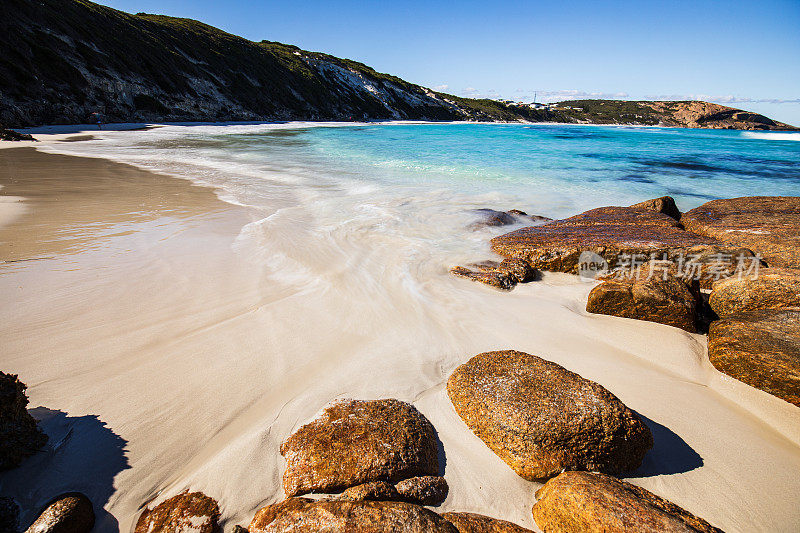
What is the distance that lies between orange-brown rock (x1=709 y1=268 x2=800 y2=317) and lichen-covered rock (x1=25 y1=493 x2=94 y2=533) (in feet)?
18.9

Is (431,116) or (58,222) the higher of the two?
(431,116)

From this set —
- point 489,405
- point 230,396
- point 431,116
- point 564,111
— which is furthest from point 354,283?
point 564,111

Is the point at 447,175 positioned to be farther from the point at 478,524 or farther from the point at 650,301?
the point at 478,524

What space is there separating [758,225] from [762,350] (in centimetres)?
470

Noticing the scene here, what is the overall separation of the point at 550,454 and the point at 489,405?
480mm

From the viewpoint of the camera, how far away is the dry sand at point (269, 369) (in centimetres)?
221

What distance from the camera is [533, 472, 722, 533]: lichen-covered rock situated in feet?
5.58

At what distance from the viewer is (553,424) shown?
7.39 ft

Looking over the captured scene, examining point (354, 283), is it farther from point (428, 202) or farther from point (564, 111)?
point (564, 111)

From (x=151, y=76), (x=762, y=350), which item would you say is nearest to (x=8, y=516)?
(x=762, y=350)

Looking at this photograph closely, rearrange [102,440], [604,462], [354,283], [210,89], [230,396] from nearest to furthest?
[604,462]
[102,440]
[230,396]
[354,283]
[210,89]

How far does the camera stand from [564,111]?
11844 cm

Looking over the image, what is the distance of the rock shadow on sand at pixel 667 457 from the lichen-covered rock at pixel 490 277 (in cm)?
249

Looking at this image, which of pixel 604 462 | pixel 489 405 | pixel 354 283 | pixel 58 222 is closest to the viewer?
pixel 604 462
